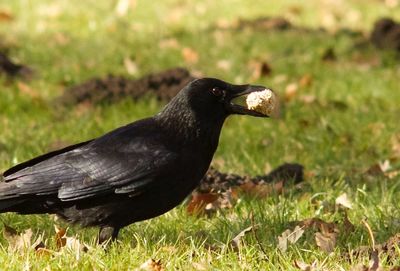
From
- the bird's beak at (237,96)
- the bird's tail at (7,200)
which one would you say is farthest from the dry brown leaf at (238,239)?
the bird's tail at (7,200)

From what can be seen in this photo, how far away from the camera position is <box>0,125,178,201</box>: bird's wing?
446cm

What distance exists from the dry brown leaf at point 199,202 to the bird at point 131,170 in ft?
2.44

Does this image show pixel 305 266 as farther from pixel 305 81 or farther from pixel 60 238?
pixel 305 81

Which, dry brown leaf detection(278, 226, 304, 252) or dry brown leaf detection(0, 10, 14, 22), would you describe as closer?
dry brown leaf detection(278, 226, 304, 252)

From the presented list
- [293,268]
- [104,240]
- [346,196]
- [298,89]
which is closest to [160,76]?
[298,89]

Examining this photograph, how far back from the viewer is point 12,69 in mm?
9109

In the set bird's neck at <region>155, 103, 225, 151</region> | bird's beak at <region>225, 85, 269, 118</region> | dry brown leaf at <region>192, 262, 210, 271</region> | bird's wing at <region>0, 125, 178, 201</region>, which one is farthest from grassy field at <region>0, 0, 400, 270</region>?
bird's beak at <region>225, 85, 269, 118</region>

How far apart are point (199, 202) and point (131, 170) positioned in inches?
37.0

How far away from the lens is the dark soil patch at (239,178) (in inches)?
225

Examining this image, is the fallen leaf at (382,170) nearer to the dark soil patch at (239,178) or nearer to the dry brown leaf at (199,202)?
the dark soil patch at (239,178)

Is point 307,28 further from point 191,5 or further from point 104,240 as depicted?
point 104,240

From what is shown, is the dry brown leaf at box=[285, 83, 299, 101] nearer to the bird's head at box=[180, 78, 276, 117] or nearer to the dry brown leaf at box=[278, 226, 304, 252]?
the bird's head at box=[180, 78, 276, 117]

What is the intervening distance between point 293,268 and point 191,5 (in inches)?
365

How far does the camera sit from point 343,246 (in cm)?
463
